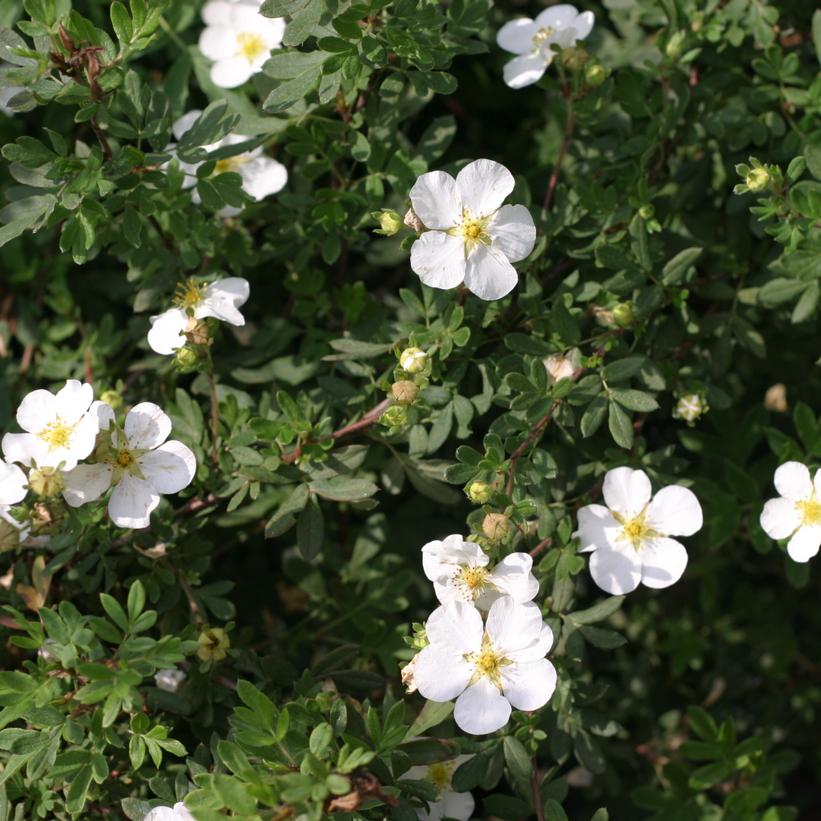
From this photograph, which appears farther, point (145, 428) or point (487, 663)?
point (145, 428)

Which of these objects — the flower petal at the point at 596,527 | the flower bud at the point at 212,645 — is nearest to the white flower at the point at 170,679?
the flower bud at the point at 212,645

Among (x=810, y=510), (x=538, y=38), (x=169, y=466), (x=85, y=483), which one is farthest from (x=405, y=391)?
(x=538, y=38)

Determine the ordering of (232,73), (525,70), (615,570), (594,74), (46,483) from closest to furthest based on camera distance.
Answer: (46,483) → (615,570) → (594,74) → (525,70) → (232,73)

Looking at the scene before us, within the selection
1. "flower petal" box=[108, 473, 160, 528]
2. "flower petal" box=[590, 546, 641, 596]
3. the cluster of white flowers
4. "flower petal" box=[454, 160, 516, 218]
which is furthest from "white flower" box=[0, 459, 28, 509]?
"flower petal" box=[590, 546, 641, 596]

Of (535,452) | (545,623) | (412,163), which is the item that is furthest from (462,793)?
(412,163)

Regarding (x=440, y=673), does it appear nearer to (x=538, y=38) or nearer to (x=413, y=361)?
(x=413, y=361)

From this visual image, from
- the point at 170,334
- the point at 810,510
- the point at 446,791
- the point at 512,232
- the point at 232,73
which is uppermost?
the point at 232,73
